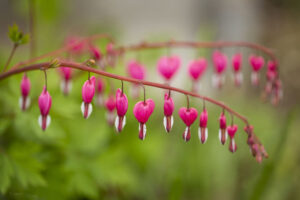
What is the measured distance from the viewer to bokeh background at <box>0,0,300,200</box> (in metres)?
1.70

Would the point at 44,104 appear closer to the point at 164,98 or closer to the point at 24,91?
the point at 24,91

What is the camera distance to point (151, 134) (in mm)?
2555

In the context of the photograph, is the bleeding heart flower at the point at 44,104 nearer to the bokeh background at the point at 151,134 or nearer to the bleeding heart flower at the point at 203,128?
the bokeh background at the point at 151,134

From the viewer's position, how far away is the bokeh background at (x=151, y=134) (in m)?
1.70

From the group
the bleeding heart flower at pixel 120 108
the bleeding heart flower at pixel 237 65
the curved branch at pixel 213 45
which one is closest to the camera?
the bleeding heart flower at pixel 120 108

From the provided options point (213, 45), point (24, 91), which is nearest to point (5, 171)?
point (24, 91)

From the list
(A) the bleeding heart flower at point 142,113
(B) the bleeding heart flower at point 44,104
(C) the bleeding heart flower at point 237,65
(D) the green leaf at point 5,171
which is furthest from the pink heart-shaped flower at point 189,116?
(D) the green leaf at point 5,171

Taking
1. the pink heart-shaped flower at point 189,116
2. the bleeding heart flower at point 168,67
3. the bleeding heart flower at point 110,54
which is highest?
the bleeding heart flower at point 110,54

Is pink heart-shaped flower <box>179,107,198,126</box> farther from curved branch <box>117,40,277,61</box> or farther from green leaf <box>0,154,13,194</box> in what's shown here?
green leaf <box>0,154,13,194</box>

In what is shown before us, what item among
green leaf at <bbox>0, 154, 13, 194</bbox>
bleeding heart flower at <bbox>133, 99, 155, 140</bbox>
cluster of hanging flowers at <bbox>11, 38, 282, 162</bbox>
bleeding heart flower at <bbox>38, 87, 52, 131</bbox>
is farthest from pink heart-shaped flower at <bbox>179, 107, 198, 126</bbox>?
green leaf at <bbox>0, 154, 13, 194</bbox>

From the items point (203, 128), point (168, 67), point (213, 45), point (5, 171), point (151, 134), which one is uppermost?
point (213, 45)

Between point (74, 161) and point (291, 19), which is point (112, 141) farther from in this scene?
point (291, 19)

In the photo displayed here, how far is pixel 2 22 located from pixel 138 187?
3187 mm

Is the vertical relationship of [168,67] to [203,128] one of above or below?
above
